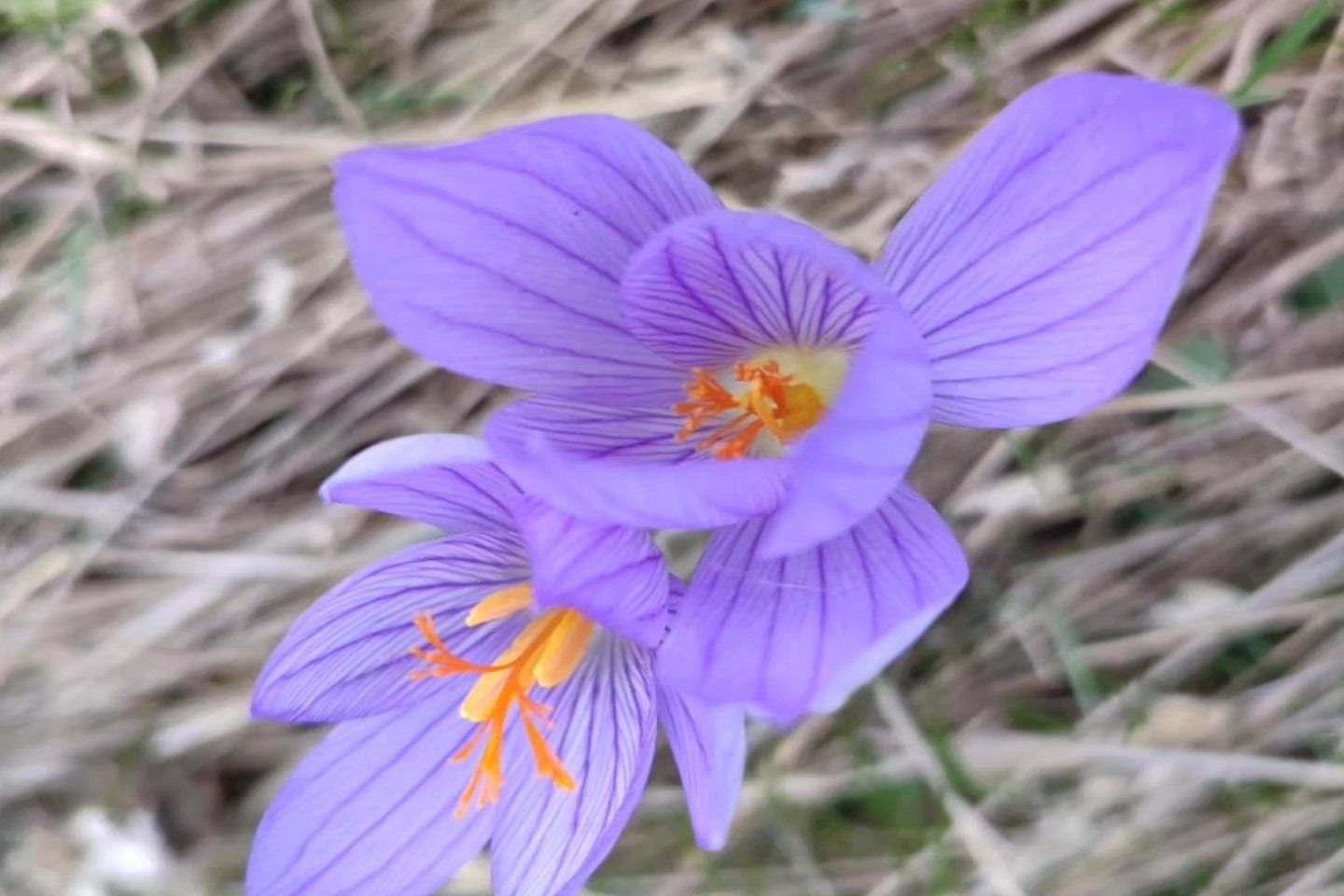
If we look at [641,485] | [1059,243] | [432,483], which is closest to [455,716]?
[432,483]

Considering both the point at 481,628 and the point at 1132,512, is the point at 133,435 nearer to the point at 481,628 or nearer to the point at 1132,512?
the point at 481,628

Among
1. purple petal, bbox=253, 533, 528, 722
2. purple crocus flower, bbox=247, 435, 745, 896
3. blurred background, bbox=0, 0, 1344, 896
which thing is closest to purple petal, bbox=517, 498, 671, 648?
purple crocus flower, bbox=247, 435, 745, 896

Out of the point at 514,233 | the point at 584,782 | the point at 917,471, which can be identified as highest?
the point at 514,233

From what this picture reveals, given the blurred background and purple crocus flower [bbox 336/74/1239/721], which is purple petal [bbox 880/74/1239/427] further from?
the blurred background

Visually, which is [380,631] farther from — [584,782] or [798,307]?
[798,307]

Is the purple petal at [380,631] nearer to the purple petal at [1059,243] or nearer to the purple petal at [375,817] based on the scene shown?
the purple petal at [375,817]
